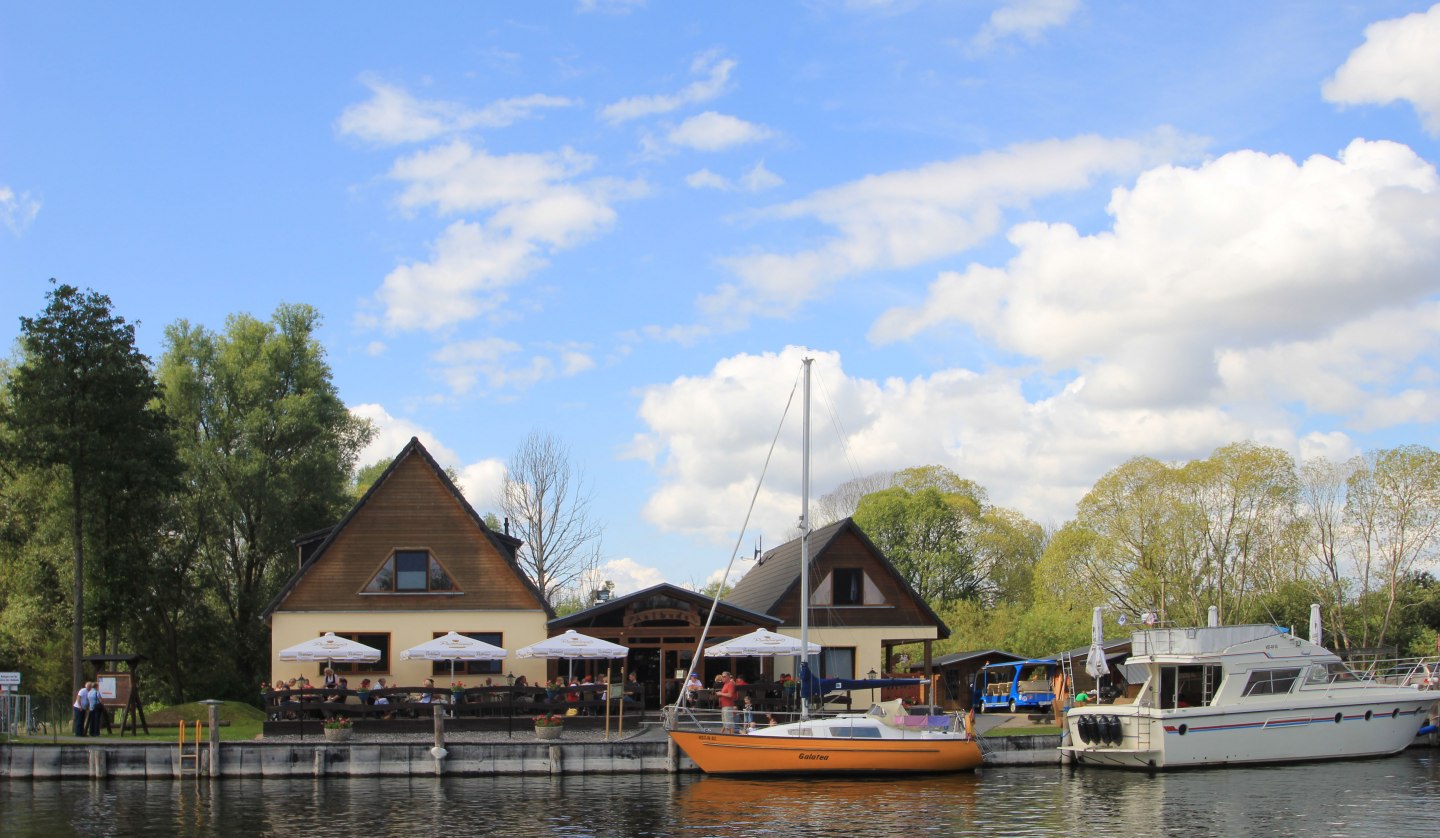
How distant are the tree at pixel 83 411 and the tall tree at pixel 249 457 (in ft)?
33.2

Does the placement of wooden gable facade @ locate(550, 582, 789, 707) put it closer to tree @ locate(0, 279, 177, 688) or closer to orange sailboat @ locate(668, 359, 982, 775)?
orange sailboat @ locate(668, 359, 982, 775)

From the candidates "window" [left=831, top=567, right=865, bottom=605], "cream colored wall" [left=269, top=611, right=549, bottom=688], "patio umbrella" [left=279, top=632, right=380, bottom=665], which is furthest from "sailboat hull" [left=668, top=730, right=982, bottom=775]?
"window" [left=831, top=567, right=865, bottom=605]

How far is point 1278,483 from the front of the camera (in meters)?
51.2

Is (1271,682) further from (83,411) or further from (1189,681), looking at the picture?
(83,411)

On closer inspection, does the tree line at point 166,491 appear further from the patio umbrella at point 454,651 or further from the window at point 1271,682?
the window at point 1271,682

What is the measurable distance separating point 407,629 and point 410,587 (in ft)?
4.20

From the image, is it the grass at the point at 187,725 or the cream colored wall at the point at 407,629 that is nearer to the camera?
the grass at the point at 187,725

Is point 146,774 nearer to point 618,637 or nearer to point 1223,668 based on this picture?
point 618,637

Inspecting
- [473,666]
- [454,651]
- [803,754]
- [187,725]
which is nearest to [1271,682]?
[803,754]

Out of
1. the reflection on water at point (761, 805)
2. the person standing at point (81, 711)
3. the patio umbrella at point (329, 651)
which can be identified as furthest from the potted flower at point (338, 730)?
the person standing at point (81, 711)

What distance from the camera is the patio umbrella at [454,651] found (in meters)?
33.8

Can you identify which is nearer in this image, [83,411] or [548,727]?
[548,727]

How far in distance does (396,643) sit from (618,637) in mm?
6630

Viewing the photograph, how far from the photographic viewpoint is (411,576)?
3825 cm
